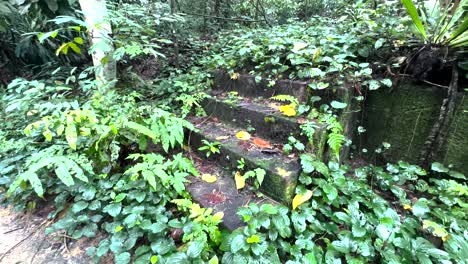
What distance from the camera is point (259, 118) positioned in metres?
2.16

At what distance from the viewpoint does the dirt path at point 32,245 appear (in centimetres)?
153

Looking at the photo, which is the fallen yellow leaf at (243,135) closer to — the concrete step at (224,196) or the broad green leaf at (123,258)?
the concrete step at (224,196)

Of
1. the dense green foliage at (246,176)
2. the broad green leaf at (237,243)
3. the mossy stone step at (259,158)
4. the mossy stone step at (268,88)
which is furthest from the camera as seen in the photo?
the mossy stone step at (268,88)

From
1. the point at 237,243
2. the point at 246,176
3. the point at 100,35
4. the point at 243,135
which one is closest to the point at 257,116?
the point at 243,135

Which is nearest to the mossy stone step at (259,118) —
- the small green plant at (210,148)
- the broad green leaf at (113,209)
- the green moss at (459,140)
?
the small green plant at (210,148)

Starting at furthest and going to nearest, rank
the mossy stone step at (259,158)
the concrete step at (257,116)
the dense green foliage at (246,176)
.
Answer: the concrete step at (257,116)
the mossy stone step at (259,158)
the dense green foliage at (246,176)

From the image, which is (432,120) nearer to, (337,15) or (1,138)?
(1,138)

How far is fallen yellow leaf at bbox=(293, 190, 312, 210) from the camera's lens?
1.51m

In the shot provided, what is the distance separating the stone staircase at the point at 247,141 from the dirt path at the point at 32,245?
34.1 inches

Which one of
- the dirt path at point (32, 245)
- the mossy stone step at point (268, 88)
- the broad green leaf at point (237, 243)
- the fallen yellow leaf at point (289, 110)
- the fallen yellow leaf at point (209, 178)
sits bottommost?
the dirt path at point (32, 245)

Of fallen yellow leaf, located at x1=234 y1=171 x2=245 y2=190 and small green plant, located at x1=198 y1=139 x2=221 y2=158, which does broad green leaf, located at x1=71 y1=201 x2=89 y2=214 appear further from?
fallen yellow leaf, located at x1=234 y1=171 x2=245 y2=190

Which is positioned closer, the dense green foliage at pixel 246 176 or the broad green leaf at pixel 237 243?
the broad green leaf at pixel 237 243

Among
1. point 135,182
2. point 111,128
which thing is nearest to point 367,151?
point 135,182

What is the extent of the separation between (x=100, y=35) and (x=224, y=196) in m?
2.09
